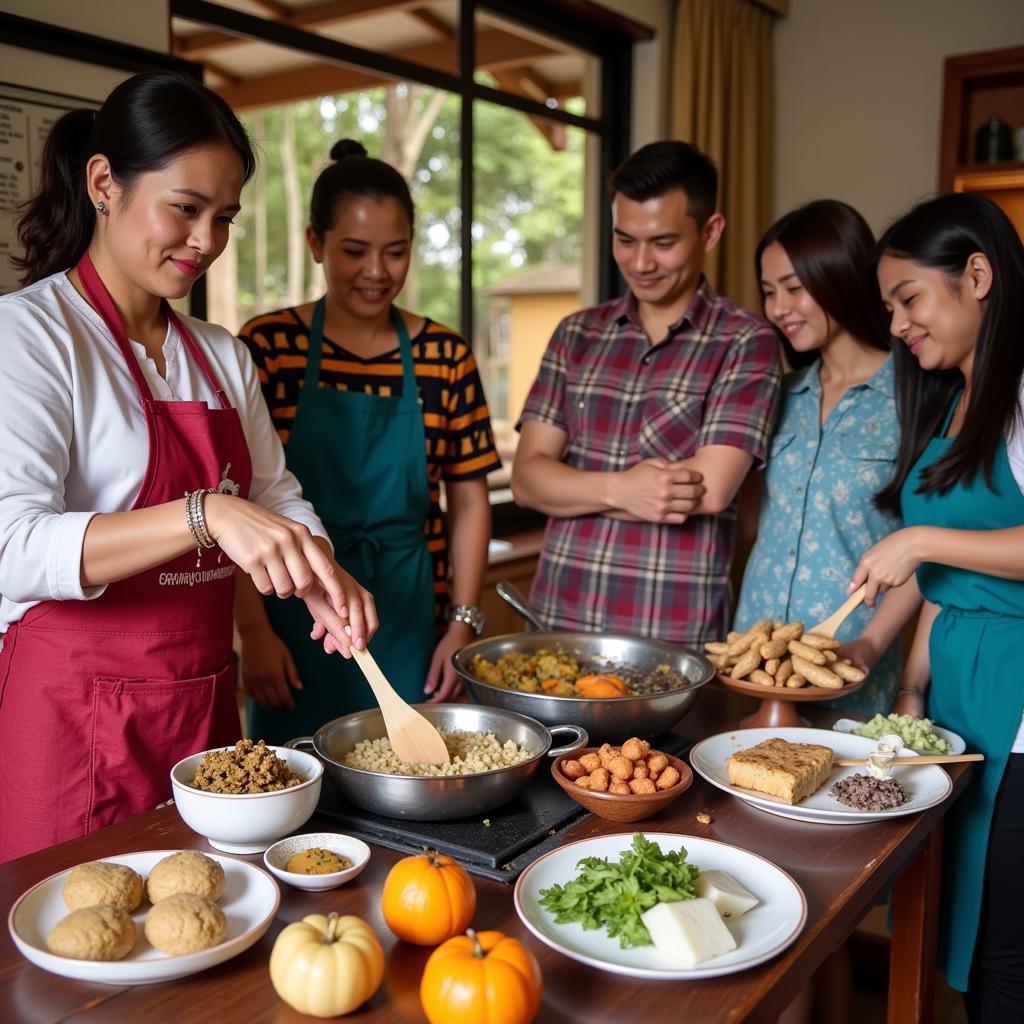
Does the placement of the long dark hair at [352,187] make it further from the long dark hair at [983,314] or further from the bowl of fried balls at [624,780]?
the bowl of fried balls at [624,780]

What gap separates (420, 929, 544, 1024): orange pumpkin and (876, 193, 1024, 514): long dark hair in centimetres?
135

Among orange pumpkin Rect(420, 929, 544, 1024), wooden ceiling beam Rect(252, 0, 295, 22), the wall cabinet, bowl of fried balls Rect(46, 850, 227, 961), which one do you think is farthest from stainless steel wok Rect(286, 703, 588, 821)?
wooden ceiling beam Rect(252, 0, 295, 22)

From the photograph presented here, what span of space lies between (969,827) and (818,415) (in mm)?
919

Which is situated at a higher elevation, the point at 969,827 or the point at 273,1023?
the point at 273,1023

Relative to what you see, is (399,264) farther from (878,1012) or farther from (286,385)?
(878,1012)

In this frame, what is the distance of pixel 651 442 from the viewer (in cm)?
240

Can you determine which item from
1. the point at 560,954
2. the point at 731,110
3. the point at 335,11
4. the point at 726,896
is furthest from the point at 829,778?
the point at 335,11

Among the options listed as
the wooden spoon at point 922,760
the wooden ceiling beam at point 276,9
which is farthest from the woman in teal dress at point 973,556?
the wooden ceiling beam at point 276,9

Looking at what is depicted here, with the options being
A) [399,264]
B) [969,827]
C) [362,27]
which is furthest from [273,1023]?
[362,27]

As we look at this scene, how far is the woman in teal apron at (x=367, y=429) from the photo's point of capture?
2.18 metres

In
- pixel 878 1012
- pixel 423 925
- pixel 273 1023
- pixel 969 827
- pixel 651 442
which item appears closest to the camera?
pixel 273 1023

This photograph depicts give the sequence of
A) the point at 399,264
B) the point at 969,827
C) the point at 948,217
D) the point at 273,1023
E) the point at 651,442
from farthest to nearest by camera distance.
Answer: the point at 651,442 → the point at 399,264 → the point at 948,217 → the point at 969,827 → the point at 273,1023

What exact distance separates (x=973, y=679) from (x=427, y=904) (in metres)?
1.22

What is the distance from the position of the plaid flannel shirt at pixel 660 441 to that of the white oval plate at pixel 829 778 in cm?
63
